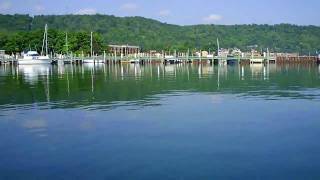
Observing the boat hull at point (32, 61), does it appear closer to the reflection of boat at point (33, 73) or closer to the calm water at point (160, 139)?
the reflection of boat at point (33, 73)

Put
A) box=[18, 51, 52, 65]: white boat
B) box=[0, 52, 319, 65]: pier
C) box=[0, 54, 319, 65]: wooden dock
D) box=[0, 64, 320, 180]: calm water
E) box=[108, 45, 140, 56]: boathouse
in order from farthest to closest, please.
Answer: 1. box=[108, 45, 140, 56]: boathouse
2. box=[0, 54, 319, 65]: wooden dock
3. box=[0, 52, 319, 65]: pier
4. box=[18, 51, 52, 65]: white boat
5. box=[0, 64, 320, 180]: calm water

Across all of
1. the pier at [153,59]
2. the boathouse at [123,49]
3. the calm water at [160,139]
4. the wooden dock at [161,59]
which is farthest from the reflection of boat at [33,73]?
the boathouse at [123,49]

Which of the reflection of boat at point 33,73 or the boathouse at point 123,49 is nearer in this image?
the reflection of boat at point 33,73

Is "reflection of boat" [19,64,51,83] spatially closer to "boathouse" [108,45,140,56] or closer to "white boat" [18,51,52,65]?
"white boat" [18,51,52,65]

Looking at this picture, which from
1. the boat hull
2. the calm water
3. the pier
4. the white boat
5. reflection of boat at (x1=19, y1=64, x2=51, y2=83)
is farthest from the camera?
the pier

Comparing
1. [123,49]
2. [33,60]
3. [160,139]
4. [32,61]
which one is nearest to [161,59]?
[33,60]

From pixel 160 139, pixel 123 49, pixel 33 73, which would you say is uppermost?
pixel 123 49

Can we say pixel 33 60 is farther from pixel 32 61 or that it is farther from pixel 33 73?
pixel 33 73

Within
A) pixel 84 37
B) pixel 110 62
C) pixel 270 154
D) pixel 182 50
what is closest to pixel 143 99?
pixel 270 154

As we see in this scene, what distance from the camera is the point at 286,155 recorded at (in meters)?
14.6

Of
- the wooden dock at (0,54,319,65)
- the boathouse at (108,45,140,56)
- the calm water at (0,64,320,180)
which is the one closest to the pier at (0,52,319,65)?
the wooden dock at (0,54,319,65)

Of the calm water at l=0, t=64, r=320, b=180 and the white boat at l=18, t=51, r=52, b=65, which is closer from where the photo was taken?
the calm water at l=0, t=64, r=320, b=180

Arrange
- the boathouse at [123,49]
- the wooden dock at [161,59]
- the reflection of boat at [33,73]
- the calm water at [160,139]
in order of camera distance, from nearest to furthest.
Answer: the calm water at [160,139]
the reflection of boat at [33,73]
the wooden dock at [161,59]
the boathouse at [123,49]

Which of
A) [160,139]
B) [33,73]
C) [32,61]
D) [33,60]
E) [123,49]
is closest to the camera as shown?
[160,139]
